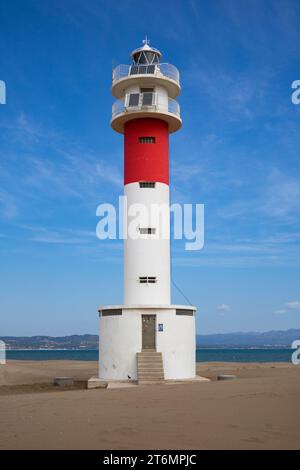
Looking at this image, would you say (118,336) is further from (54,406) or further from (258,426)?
(258,426)

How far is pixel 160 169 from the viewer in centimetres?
2162

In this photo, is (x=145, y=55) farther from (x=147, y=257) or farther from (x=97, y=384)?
(x=97, y=384)

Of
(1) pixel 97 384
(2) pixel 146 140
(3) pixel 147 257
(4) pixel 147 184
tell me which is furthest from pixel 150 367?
(2) pixel 146 140

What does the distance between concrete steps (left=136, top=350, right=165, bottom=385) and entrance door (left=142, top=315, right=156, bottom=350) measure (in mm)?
262

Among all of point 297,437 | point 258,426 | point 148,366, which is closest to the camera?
point 297,437

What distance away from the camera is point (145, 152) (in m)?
21.5

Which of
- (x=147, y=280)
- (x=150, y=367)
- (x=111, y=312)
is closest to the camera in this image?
(x=150, y=367)

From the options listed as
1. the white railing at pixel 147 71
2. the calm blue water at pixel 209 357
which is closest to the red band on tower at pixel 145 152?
the white railing at pixel 147 71

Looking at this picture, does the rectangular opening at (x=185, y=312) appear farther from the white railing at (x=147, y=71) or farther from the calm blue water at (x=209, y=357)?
the calm blue water at (x=209, y=357)

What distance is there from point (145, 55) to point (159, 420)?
17725 millimetres

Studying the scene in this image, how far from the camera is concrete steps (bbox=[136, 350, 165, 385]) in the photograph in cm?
1886
